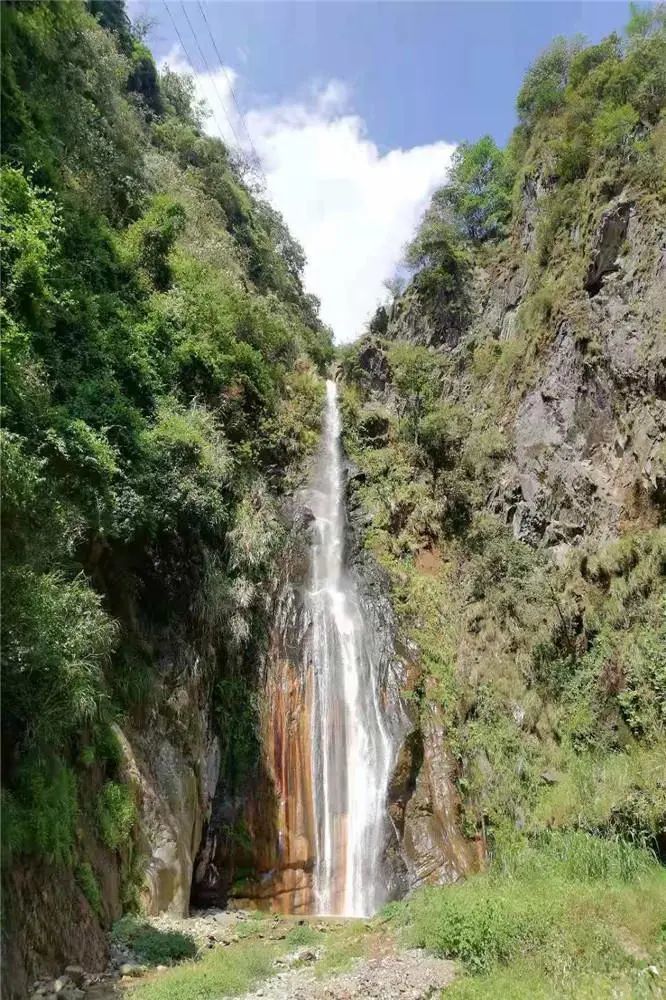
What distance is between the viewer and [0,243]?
29.0 feet

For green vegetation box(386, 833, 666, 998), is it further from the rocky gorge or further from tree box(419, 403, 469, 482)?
tree box(419, 403, 469, 482)

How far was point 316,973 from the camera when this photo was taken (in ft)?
25.5

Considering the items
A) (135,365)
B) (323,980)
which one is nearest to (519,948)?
(323,980)

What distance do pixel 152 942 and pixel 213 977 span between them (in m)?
1.53

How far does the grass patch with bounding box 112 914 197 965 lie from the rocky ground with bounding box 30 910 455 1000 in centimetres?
13

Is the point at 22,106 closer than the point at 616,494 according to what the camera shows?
Yes

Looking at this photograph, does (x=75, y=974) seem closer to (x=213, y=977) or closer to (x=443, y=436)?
(x=213, y=977)

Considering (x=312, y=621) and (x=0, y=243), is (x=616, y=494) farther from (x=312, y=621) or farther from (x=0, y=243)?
(x=0, y=243)

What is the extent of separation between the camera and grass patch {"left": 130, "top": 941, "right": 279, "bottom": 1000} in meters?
6.80

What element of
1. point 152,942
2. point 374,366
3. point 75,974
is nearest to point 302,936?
point 152,942

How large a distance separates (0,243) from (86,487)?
12.0 ft

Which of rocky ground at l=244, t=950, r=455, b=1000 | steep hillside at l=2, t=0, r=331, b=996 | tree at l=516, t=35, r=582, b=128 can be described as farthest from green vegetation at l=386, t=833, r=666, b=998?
tree at l=516, t=35, r=582, b=128

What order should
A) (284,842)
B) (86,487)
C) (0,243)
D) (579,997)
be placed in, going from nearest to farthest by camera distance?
(579,997)
(0,243)
(86,487)
(284,842)

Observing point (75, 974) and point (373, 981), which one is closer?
point (75, 974)
